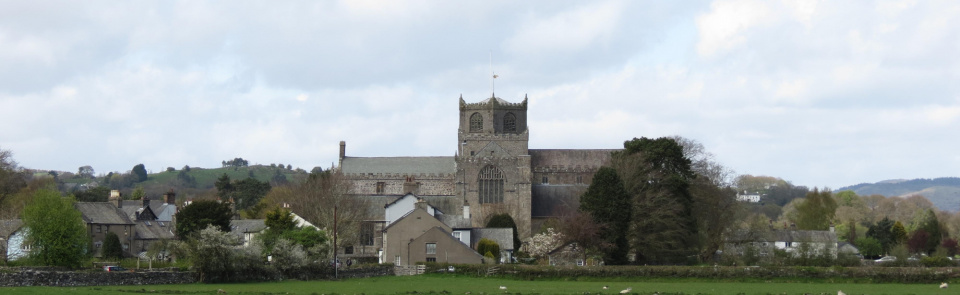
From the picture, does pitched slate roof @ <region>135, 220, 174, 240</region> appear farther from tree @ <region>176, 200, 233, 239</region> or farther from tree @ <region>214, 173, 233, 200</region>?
tree @ <region>214, 173, 233, 200</region>

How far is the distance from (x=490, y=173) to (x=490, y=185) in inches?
40.6

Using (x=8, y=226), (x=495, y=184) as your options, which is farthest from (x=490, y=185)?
(x=8, y=226)

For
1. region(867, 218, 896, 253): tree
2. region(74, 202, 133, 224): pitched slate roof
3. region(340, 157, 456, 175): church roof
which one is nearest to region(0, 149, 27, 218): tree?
region(74, 202, 133, 224): pitched slate roof

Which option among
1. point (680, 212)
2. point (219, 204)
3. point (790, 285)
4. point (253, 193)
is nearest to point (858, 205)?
point (253, 193)

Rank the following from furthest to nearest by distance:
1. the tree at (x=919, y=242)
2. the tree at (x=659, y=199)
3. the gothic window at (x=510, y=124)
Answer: the gothic window at (x=510, y=124)
the tree at (x=919, y=242)
the tree at (x=659, y=199)

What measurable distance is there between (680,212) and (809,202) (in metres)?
41.8

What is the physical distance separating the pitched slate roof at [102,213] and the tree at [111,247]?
2.06m

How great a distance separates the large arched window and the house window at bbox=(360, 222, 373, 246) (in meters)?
9.95

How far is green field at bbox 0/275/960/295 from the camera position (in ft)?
118

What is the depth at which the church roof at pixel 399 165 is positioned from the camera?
10444cm

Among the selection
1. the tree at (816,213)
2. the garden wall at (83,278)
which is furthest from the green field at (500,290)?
the tree at (816,213)

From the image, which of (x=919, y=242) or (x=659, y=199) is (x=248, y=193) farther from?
(x=659, y=199)

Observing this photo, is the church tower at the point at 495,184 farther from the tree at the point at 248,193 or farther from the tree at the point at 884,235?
the tree at the point at 248,193

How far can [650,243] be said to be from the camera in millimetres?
65812
